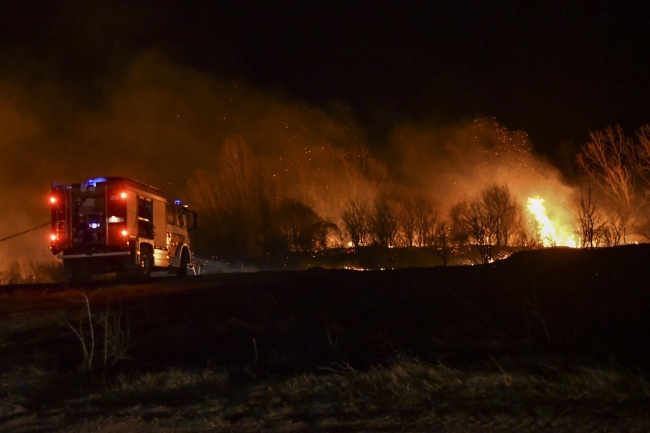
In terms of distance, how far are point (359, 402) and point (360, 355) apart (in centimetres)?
257

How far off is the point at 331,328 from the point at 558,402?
551 cm

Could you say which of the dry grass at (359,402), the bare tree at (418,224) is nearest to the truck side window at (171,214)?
the bare tree at (418,224)

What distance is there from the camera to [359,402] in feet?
27.3

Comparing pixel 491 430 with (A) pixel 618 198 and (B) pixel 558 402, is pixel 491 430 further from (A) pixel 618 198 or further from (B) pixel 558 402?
(A) pixel 618 198

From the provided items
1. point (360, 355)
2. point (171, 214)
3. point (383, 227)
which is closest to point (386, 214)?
point (383, 227)

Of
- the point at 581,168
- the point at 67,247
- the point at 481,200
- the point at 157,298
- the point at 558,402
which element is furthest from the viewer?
the point at 581,168

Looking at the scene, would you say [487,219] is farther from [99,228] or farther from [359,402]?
[359,402]

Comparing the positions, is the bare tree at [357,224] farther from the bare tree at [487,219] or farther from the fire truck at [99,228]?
the fire truck at [99,228]

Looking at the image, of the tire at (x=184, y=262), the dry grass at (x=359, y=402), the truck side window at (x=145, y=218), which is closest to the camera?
the dry grass at (x=359, y=402)

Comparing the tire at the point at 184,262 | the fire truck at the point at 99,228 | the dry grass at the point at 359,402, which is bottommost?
the dry grass at the point at 359,402

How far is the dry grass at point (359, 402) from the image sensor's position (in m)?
7.25

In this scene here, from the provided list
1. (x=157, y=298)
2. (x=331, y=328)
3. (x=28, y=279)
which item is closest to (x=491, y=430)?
(x=331, y=328)

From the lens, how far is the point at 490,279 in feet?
49.2

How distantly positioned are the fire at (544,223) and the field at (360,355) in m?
20.0
